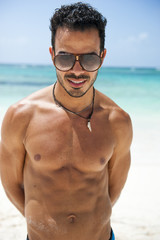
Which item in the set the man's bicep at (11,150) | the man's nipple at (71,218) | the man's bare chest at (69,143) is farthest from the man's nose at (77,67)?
the man's nipple at (71,218)

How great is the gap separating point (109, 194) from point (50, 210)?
0.51m

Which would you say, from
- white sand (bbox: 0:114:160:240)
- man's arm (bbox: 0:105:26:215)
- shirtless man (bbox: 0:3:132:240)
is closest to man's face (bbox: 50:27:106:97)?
shirtless man (bbox: 0:3:132:240)

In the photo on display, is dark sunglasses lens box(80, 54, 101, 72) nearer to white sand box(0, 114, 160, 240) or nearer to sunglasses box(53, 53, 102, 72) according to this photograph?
sunglasses box(53, 53, 102, 72)

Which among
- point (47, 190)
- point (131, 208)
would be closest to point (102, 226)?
point (47, 190)

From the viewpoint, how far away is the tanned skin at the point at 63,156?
1611 mm

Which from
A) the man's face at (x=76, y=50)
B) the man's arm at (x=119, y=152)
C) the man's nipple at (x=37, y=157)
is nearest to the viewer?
the man's face at (x=76, y=50)

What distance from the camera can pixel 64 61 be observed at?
150 cm

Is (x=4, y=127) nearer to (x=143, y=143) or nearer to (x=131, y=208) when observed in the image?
(x=131, y=208)

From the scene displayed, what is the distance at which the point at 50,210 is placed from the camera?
1.62 metres

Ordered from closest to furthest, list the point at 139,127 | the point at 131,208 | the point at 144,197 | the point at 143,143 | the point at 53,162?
the point at 53,162 < the point at 131,208 < the point at 144,197 < the point at 143,143 < the point at 139,127

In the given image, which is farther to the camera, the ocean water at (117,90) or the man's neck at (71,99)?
the ocean water at (117,90)

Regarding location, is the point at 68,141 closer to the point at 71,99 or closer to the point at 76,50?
the point at 71,99

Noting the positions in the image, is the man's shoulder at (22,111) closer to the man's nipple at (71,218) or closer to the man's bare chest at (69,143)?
the man's bare chest at (69,143)

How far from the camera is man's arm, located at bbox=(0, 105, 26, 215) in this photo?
62.6 inches
